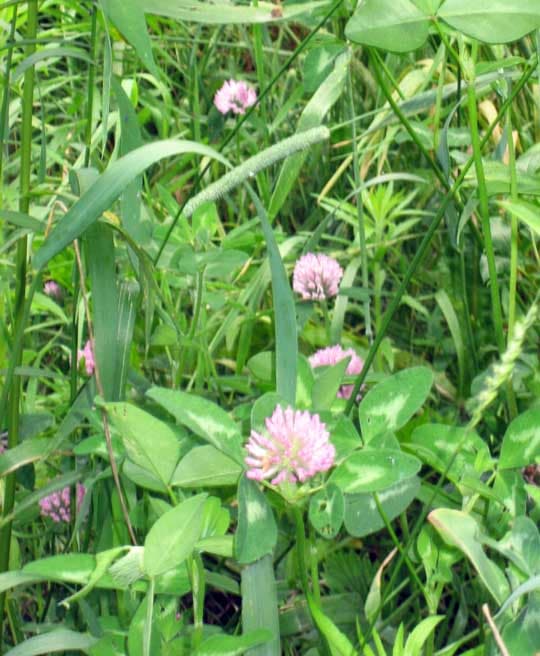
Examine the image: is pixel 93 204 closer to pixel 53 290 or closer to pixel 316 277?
pixel 316 277

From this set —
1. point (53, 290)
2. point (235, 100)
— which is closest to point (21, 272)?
point (53, 290)

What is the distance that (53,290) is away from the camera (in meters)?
1.28

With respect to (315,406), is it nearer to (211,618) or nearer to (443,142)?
(443,142)

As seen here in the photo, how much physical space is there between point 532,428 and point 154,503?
0.25 meters

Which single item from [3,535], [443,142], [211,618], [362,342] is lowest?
[211,618]

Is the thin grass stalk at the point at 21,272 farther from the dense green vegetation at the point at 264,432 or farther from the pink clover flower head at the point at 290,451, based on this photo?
the pink clover flower head at the point at 290,451

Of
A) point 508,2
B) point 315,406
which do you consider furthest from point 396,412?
point 508,2

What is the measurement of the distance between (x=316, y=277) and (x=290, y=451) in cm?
46

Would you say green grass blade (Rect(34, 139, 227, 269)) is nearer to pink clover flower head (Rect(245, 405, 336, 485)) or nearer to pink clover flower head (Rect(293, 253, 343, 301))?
pink clover flower head (Rect(245, 405, 336, 485))

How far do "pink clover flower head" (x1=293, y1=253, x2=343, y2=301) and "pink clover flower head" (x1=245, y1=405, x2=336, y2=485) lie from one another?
43cm

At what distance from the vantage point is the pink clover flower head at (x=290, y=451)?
1.91 feet

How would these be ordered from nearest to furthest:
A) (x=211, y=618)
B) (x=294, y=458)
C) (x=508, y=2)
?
1. (x=294, y=458)
2. (x=508, y=2)
3. (x=211, y=618)

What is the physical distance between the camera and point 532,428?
680mm

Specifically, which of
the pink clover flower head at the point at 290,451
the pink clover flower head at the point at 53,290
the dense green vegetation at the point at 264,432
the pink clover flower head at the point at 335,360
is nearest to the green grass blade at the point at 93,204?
the dense green vegetation at the point at 264,432
